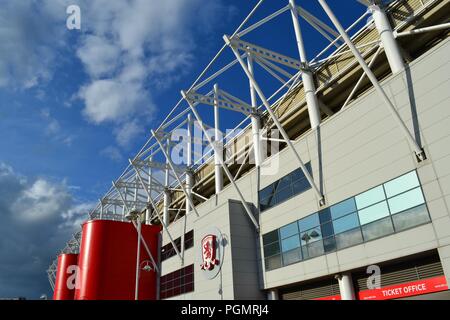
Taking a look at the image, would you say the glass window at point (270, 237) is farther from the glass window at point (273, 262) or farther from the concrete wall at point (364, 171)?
the glass window at point (273, 262)

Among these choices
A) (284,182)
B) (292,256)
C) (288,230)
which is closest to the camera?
(292,256)

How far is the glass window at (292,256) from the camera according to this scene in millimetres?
24609

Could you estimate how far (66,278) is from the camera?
5728 cm

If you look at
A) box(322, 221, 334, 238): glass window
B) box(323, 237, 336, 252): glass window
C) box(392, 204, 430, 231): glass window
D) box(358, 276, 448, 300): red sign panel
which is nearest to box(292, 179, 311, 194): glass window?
box(322, 221, 334, 238): glass window

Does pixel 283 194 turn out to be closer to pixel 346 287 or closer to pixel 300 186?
pixel 300 186

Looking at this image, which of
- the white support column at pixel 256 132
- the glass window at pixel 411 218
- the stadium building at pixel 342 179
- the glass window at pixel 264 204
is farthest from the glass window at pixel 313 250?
the white support column at pixel 256 132

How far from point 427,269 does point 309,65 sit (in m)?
17.4

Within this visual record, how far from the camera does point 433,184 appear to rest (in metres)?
17.1

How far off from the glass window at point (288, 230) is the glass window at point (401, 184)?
25.0 feet

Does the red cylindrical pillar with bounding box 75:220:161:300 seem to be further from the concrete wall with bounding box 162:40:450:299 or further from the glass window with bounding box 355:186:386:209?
the glass window with bounding box 355:186:386:209

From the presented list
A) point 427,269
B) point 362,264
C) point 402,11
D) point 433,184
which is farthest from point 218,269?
point 402,11

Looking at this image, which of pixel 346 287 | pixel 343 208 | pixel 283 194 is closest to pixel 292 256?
pixel 283 194

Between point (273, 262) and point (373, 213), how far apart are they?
932 cm

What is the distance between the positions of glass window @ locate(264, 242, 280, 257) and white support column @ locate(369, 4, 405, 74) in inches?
556
